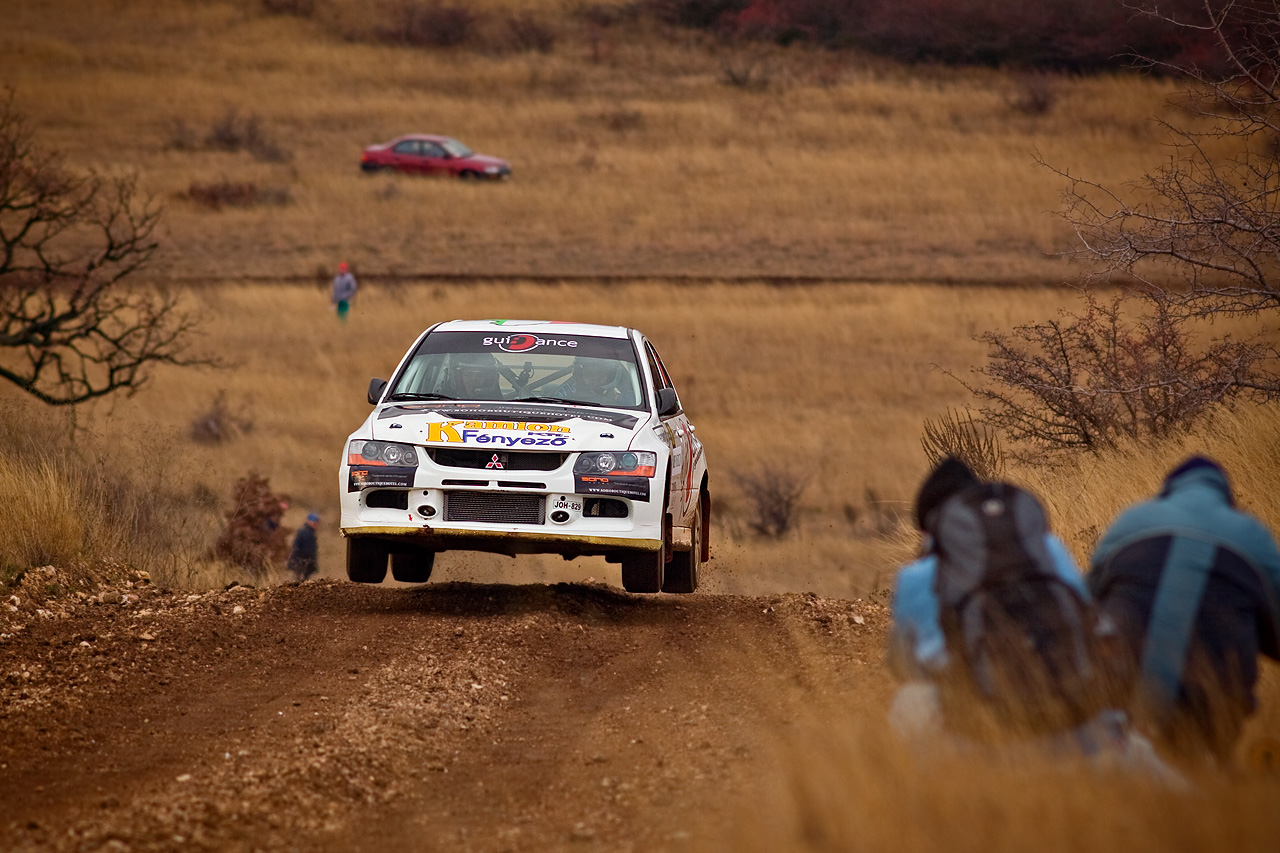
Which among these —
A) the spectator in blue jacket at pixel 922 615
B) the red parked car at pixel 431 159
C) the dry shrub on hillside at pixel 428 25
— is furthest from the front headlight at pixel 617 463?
the dry shrub on hillside at pixel 428 25

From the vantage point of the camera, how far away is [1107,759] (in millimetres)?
3967

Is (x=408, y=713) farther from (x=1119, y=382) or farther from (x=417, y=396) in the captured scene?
(x=1119, y=382)

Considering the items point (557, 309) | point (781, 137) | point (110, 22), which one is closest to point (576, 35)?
point (781, 137)

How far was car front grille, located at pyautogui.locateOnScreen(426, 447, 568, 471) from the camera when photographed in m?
8.75

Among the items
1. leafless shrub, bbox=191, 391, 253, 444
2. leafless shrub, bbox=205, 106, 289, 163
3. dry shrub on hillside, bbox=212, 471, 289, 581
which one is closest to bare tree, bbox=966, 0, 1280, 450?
dry shrub on hillside, bbox=212, 471, 289, 581

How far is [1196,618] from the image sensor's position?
4.16 m

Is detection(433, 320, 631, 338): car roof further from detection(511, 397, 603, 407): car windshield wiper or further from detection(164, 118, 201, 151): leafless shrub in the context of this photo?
detection(164, 118, 201, 151): leafless shrub

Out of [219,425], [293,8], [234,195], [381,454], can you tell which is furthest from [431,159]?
[381,454]

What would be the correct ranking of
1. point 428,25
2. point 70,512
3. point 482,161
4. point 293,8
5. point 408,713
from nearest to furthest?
point 408,713 < point 70,512 < point 482,161 < point 428,25 < point 293,8

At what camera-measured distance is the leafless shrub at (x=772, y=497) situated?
24891 mm

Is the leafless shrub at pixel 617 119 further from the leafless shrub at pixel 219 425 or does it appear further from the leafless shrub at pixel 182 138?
the leafless shrub at pixel 219 425

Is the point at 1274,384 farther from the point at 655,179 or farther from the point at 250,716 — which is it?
the point at 655,179

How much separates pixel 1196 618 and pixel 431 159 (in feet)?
171

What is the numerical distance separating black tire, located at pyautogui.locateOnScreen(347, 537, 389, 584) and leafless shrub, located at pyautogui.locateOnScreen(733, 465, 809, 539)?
51.0ft
